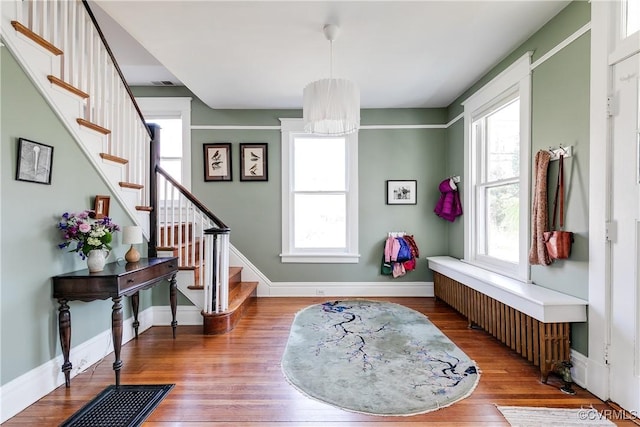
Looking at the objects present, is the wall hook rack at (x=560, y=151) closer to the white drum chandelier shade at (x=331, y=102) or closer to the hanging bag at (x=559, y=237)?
the hanging bag at (x=559, y=237)

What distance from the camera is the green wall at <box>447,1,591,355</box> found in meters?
2.06

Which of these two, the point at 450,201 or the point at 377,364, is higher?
the point at 450,201

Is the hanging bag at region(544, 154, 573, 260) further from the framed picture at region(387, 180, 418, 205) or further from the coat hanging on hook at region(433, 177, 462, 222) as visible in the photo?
the framed picture at region(387, 180, 418, 205)

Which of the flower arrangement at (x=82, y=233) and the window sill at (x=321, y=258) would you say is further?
the window sill at (x=321, y=258)

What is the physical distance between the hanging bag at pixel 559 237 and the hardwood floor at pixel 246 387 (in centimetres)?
91

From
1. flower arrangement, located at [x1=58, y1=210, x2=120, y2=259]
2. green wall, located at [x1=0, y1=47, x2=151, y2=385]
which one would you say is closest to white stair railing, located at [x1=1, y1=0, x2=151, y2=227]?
green wall, located at [x1=0, y1=47, x2=151, y2=385]

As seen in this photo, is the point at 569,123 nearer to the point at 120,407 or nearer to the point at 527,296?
the point at 527,296

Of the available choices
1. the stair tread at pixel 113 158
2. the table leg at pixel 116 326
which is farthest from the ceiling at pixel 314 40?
the table leg at pixel 116 326

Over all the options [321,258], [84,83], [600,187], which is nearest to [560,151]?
[600,187]

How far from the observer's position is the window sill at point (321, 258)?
171 inches

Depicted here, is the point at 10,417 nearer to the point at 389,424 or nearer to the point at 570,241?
the point at 389,424

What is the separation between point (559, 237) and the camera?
214 centimetres

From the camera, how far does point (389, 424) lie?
→ 170 cm

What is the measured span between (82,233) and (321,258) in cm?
287
